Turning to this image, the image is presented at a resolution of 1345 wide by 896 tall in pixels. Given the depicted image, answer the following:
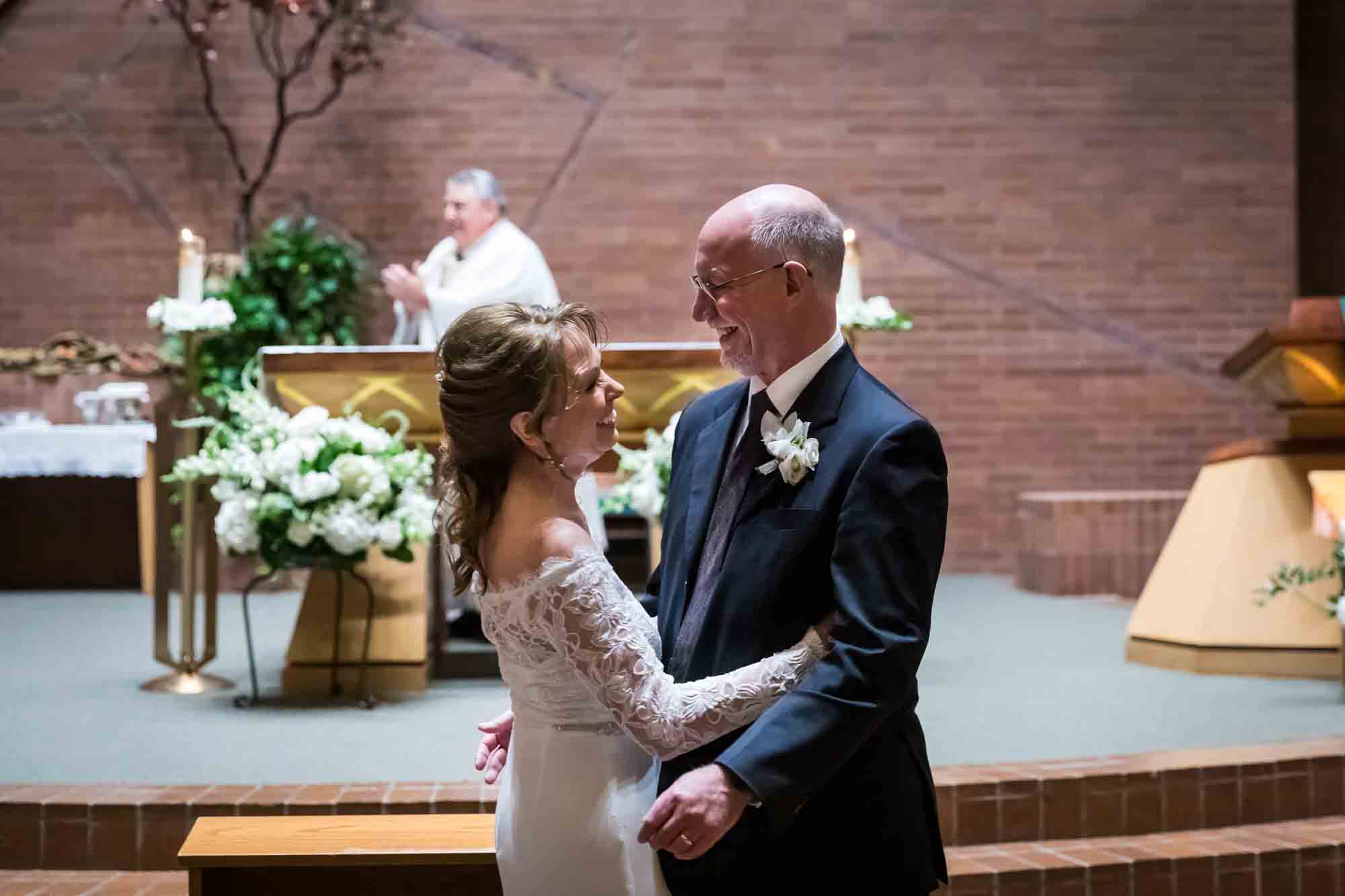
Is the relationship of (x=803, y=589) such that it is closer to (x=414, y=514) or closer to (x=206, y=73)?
(x=414, y=514)

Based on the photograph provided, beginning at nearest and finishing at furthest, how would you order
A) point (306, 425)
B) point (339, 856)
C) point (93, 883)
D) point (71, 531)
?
point (339, 856), point (93, 883), point (306, 425), point (71, 531)

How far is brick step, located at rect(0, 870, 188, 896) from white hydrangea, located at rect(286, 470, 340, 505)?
1462 mm

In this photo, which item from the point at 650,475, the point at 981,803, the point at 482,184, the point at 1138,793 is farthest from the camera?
the point at 482,184

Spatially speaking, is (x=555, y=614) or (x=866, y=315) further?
(x=866, y=315)

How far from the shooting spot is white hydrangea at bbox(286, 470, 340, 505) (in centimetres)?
481

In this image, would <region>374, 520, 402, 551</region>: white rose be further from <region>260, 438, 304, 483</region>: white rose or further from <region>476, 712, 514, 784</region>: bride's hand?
<region>476, 712, 514, 784</region>: bride's hand

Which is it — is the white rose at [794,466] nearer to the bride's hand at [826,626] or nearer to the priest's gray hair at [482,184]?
the bride's hand at [826,626]

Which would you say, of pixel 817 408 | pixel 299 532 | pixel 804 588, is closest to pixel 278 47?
pixel 299 532

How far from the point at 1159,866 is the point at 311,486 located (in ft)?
8.89

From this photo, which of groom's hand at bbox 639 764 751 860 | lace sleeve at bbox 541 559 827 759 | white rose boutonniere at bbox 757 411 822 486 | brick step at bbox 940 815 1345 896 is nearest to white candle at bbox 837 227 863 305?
brick step at bbox 940 815 1345 896

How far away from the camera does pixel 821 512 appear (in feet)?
6.42

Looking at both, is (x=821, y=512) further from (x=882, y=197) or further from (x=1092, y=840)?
(x=882, y=197)

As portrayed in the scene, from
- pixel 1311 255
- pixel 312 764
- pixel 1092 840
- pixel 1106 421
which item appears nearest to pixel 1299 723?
pixel 1092 840

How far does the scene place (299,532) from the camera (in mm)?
4852
